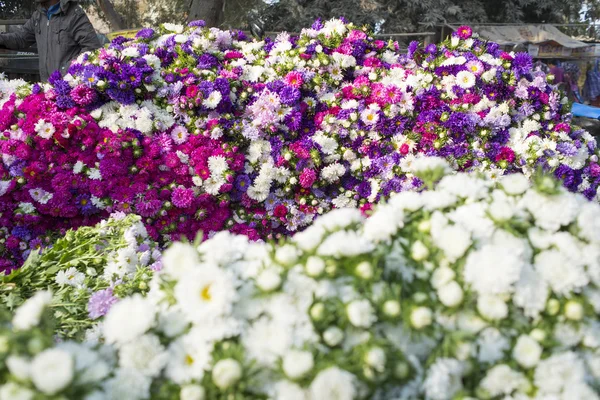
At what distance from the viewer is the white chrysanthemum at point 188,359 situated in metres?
0.87

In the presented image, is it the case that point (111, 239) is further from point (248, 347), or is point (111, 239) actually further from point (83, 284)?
point (248, 347)

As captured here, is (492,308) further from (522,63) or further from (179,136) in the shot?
(522,63)

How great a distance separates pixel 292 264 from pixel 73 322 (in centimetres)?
94

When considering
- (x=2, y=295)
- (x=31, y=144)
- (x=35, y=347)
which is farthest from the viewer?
(x=31, y=144)

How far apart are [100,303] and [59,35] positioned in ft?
10.9

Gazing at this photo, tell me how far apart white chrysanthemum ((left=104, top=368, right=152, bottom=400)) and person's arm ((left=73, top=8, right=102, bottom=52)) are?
12.5 feet

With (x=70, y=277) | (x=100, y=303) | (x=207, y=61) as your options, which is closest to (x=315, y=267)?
(x=100, y=303)

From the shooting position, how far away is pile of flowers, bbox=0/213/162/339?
1.57 meters

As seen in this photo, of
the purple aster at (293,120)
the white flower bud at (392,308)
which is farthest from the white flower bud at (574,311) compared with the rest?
the purple aster at (293,120)

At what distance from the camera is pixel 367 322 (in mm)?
854

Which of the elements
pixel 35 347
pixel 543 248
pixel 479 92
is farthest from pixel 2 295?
pixel 479 92

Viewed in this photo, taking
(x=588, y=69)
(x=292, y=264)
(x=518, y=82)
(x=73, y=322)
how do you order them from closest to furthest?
(x=292, y=264)
(x=73, y=322)
(x=518, y=82)
(x=588, y=69)

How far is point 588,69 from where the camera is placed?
13.0m

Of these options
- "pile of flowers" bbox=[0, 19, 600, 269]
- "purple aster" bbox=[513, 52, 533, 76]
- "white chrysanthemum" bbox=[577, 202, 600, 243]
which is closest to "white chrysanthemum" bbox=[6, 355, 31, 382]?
"white chrysanthemum" bbox=[577, 202, 600, 243]
